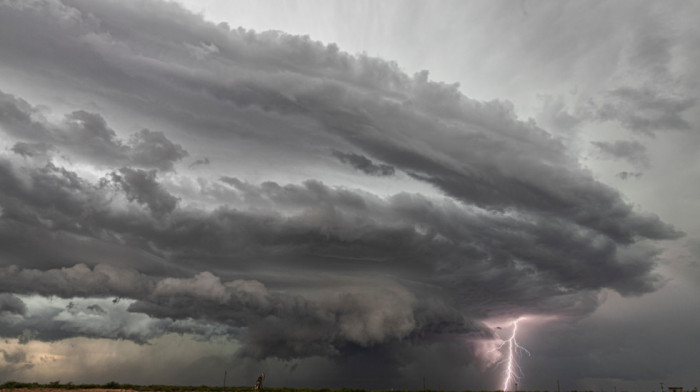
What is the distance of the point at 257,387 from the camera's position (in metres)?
94.6

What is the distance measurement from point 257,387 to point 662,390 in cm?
9292

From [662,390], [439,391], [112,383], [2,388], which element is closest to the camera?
[2,388]

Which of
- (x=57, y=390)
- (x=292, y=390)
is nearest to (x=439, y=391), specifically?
(x=292, y=390)

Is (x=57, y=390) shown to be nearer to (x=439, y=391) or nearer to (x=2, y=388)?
(x=2, y=388)

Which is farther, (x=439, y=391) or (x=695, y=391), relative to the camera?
(x=695, y=391)

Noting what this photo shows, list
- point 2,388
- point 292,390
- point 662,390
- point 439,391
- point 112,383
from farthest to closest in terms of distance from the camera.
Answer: point 662,390
point 292,390
point 439,391
point 112,383
point 2,388

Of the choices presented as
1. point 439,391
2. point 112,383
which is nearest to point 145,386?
point 112,383

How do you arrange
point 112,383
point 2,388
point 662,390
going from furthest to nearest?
point 662,390 < point 112,383 < point 2,388

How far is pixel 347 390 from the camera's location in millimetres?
101562

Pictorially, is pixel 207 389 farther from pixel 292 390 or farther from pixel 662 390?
pixel 662 390

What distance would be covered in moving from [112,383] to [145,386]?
5.83 metres

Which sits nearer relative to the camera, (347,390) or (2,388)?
(2,388)

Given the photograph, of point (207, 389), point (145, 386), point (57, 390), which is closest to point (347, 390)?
point (207, 389)

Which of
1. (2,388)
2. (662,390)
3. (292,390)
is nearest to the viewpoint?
(2,388)
